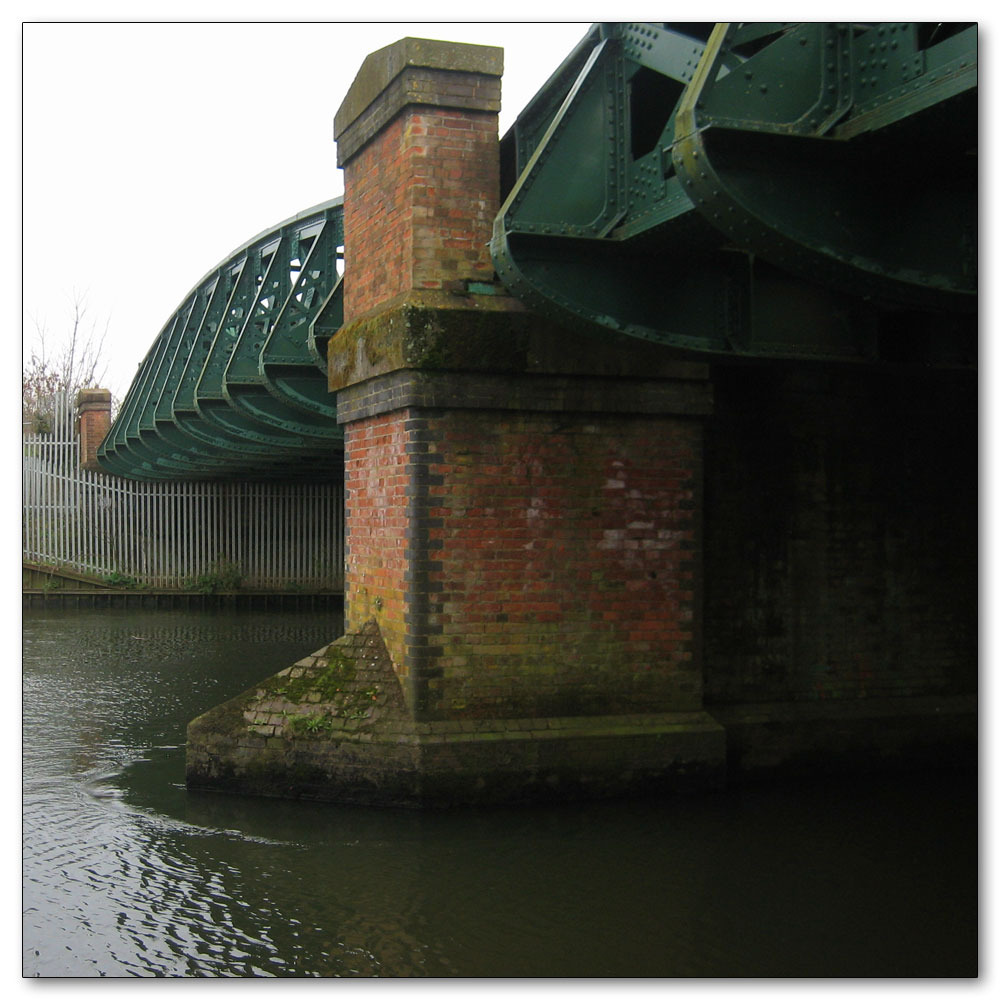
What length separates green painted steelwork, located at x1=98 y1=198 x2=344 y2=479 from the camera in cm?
1261

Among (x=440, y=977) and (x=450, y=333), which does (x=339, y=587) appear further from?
(x=440, y=977)

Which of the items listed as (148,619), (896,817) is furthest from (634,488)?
(148,619)

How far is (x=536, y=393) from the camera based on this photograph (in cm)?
780

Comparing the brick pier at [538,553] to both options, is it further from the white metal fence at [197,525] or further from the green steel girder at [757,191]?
the white metal fence at [197,525]

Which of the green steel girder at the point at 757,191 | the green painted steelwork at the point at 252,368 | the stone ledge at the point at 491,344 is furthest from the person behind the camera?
the green painted steelwork at the point at 252,368

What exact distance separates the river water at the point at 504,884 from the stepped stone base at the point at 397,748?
142 millimetres

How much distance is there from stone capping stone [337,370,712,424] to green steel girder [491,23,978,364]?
62 centimetres

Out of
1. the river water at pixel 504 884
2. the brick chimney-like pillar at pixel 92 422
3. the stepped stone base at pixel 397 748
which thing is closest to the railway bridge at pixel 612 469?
the stepped stone base at pixel 397 748

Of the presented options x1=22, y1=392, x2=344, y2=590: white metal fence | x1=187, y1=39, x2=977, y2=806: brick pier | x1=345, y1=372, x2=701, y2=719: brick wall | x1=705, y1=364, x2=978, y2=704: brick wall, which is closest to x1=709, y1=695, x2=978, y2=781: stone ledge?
x1=187, y1=39, x2=977, y2=806: brick pier

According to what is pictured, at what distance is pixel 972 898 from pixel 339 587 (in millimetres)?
21462

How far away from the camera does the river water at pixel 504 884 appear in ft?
17.6

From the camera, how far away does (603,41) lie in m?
6.98

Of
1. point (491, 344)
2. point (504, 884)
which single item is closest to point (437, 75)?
point (491, 344)

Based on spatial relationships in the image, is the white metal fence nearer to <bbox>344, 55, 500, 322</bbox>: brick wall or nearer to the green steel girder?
<bbox>344, 55, 500, 322</bbox>: brick wall
